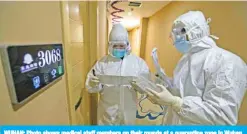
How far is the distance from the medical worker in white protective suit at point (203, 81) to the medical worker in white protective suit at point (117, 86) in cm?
47

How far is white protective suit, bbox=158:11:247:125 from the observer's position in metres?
0.63

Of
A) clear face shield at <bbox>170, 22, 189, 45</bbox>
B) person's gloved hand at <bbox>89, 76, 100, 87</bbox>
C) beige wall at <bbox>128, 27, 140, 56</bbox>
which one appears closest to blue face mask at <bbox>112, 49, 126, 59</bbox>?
person's gloved hand at <bbox>89, 76, 100, 87</bbox>

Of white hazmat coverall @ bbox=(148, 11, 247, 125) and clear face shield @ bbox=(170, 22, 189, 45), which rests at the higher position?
clear face shield @ bbox=(170, 22, 189, 45)

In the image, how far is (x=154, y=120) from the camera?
6.63 ft

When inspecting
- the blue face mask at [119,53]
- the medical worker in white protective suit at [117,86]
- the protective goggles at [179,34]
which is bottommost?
the medical worker in white protective suit at [117,86]

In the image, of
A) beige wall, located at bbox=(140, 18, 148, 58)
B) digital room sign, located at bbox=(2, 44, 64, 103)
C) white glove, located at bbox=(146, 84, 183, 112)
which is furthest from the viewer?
beige wall, located at bbox=(140, 18, 148, 58)

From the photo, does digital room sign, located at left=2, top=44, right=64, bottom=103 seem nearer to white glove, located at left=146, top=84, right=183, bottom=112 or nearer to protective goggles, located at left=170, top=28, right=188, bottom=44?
white glove, located at left=146, top=84, right=183, bottom=112

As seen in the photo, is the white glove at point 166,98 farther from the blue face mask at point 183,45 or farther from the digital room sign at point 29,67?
the digital room sign at point 29,67

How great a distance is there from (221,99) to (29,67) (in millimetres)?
741

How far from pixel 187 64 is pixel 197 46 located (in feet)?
0.35

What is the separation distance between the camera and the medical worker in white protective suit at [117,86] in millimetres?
1271

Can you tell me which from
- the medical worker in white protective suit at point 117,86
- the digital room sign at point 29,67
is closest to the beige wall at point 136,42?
the medical worker in white protective suit at point 117,86

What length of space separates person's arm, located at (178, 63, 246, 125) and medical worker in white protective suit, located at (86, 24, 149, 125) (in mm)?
647

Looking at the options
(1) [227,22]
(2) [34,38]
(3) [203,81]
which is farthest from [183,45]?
(1) [227,22]
